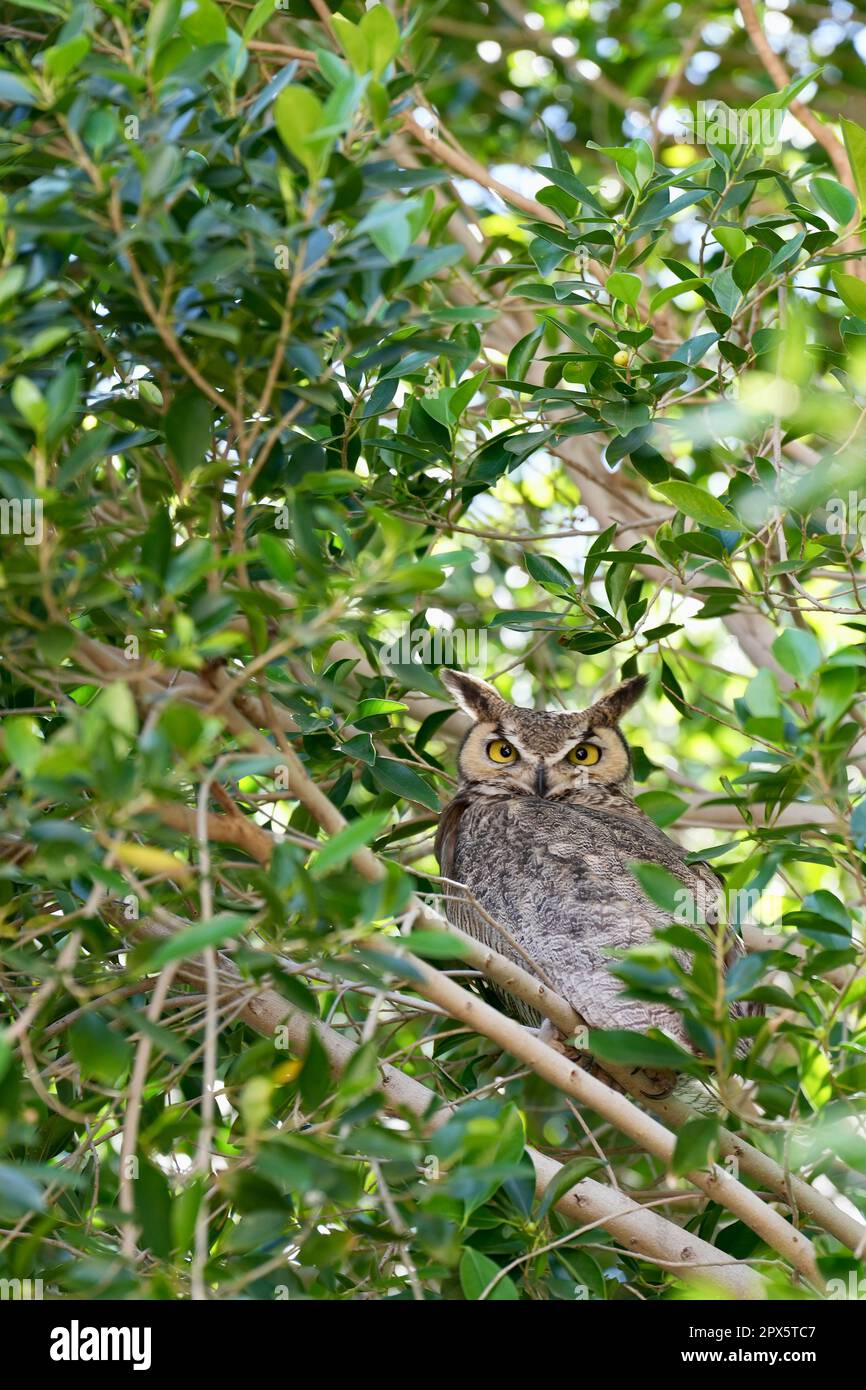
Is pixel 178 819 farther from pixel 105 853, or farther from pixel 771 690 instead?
pixel 771 690

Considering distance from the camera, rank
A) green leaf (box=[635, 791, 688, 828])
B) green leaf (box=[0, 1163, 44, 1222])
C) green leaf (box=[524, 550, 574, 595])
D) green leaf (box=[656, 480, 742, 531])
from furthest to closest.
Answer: green leaf (box=[635, 791, 688, 828]) < green leaf (box=[524, 550, 574, 595]) < green leaf (box=[656, 480, 742, 531]) < green leaf (box=[0, 1163, 44, 1222])

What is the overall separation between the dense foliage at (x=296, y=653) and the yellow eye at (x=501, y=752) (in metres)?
0.58

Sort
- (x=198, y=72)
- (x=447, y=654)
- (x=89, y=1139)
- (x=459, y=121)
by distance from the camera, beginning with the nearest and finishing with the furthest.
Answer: (x=198, y=72), (x=89, y=1139), (x=447, y=654), (x=459, y=121)

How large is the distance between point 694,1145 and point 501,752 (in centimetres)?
232

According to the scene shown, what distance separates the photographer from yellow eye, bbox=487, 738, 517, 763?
4176 millimetres

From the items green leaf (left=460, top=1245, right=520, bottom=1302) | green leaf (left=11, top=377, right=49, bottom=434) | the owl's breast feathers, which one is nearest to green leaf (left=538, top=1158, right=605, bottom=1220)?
green leaf (left=460, top=1245, right=520, bottom=1302)

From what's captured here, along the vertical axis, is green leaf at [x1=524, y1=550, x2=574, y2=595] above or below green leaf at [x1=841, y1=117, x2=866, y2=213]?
below

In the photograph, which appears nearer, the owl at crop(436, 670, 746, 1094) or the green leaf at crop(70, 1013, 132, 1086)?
the green leaf at crop(70, 1013, 132, 1086)

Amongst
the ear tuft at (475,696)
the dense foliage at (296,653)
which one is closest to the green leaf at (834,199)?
the dense foliage at (296,653)

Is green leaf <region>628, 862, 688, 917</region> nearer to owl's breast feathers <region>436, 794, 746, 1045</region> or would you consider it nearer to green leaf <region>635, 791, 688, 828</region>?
owl's breast feathers <region>436, 794, 746, 1045</region>

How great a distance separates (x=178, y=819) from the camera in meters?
1.80

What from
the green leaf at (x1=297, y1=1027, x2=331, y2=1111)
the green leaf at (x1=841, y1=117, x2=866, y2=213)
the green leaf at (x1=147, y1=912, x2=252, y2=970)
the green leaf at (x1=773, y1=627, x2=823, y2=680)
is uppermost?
the green leaf at (x1=841, y1=117, x2=866, y2=213)
